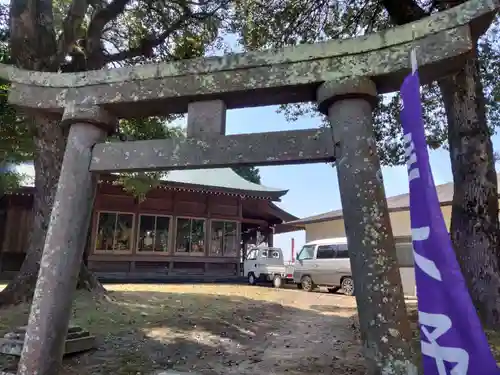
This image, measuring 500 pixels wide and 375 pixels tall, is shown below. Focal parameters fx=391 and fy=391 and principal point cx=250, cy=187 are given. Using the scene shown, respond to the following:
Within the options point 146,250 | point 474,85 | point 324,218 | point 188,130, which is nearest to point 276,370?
point 188,130

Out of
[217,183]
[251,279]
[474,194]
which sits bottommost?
[251,279]

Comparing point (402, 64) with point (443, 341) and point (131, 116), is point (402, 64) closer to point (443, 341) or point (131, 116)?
point (443, 341)

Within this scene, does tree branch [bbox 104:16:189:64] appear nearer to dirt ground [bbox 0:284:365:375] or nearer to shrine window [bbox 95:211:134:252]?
dirt ground [bbox 0:284:365:375]

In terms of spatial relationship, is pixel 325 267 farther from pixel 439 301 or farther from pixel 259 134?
pixel 439 301

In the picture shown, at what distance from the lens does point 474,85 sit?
6484 mm

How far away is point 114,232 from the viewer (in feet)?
52.9

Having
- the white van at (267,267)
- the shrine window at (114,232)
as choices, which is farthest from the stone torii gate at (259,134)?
the white van at (267,267)

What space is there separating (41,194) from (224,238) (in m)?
11.5

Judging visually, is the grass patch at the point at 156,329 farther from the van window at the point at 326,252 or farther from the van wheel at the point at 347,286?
the van window at the point at 326,252

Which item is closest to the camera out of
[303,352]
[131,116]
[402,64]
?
[402,64]

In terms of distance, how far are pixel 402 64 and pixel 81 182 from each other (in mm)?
3097

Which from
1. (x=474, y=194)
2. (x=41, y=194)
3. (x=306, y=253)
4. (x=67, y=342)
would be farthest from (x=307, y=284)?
(x=67, y=342)

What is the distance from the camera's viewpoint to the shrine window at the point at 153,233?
1662 centimetres

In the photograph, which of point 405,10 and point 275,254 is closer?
point 405,10
